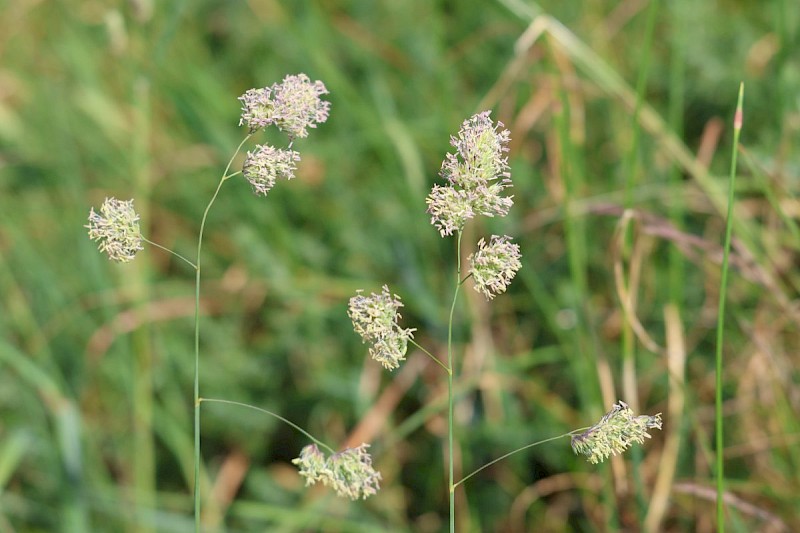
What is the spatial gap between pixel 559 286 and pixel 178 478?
1107mm

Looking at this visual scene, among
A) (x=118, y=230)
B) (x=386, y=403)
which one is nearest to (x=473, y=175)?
(x=118, y=230)

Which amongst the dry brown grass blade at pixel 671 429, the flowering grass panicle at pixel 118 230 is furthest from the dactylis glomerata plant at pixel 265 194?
A: the dry brown grass blade at pixel 671 429

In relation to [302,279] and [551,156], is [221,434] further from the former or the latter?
[551,156]

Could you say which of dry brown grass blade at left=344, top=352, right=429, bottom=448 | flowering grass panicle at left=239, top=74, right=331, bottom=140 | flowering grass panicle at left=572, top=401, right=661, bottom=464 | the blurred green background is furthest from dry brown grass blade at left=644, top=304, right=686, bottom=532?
flowering grass panicle at left=239, top=74, right=331, bottom=140

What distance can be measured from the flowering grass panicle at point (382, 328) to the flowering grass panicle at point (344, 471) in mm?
77

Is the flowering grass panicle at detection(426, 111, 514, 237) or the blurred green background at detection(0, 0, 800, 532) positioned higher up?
the blurred green background at detection(0, 0, 800, 532)

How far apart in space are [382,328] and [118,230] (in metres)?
0.25

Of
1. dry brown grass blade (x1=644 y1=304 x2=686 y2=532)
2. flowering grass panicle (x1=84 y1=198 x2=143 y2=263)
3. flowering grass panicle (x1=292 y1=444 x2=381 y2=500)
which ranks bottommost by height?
flowering grass panicle (x1=292 y1=444 x2=381 y2=500)

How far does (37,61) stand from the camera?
333 centimetres

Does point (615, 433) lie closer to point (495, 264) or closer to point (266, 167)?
point (495, 264)

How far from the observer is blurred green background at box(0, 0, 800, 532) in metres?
1.84

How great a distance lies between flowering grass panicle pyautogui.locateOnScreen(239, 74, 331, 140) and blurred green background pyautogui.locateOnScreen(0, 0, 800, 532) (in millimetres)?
794

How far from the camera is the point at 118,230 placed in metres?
0.79

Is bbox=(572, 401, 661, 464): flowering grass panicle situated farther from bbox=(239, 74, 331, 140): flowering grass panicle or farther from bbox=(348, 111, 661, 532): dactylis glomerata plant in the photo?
bbox=(239, 74, 331, 140): flowering grass panicle
